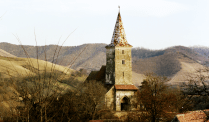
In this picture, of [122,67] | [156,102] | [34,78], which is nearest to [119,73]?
[122,67]

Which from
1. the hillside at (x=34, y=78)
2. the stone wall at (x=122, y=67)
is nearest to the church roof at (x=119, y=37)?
the stone wall at (x=122, y=67)

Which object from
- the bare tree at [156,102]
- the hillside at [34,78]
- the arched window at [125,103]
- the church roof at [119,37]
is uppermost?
the church roof at [119,37]

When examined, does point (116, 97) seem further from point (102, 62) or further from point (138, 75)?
point (102, 62)

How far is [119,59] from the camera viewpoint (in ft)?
135

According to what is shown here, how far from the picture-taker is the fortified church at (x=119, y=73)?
39.6 m

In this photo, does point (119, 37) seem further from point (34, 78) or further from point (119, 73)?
point (34, 78)

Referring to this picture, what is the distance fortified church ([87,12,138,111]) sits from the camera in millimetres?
39625

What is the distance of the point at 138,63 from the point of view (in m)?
160

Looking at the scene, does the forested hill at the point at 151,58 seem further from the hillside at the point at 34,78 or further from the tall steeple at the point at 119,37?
the hillside at the point at 34,78

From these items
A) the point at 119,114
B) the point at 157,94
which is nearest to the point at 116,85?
the point at 119,114

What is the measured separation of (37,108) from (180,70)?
455 feet

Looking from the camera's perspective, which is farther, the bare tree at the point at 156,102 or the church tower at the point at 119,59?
the church tower at the point at 119,59

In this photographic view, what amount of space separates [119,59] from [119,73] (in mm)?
2518

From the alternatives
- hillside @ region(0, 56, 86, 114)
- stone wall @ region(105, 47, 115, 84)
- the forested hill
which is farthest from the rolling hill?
hillside @ region(0, 56, 86, 114)
